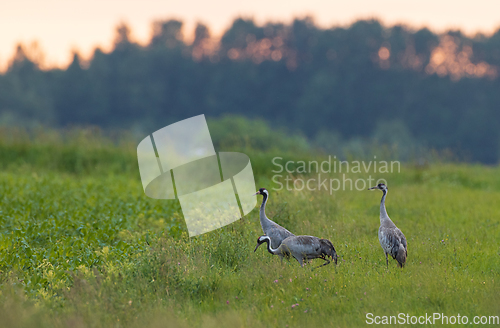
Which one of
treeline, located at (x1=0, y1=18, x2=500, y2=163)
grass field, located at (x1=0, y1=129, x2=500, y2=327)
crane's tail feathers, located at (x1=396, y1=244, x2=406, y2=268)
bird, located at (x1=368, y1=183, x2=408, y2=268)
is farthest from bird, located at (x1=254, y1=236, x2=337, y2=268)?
treeline, located at (x1=0, y1=18, x2=500, y2=163)

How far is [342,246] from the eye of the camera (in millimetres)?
8852

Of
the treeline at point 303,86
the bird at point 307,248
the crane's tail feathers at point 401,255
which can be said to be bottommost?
the treeline at point 303,86

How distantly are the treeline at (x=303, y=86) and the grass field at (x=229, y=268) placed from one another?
41.7 meters

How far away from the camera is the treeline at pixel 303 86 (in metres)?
56.7

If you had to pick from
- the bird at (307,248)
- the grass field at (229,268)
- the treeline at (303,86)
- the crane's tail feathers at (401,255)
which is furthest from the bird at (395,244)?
the treeline at (303,86)

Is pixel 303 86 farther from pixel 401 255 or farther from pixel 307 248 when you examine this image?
pixel 307 248

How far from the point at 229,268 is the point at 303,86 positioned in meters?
58.0

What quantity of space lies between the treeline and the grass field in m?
41.7

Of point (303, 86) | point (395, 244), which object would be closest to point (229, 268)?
point (395, 244)

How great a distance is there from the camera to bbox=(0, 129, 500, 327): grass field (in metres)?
6.00

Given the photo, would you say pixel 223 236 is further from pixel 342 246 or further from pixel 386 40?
pixel 386 40

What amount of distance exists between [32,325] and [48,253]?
3729mm

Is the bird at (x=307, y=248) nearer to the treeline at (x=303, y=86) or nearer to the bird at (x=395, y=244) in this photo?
the bird at (x=395, y=244)

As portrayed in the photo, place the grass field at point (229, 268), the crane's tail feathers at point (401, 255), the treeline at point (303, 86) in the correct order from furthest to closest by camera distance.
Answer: the treeline at point (303, 86), the crane's tail feathers at point (401, 255), the grass field at point (229, 268)
